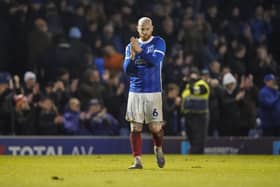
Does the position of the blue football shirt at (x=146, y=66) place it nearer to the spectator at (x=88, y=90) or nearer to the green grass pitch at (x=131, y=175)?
the green grass pitch at (x=131, y=175)

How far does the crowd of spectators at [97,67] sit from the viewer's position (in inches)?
898

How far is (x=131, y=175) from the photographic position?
1346 cm

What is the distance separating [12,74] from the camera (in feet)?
79.6

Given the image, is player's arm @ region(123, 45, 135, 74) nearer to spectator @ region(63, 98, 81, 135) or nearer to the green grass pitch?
the green grass pitch

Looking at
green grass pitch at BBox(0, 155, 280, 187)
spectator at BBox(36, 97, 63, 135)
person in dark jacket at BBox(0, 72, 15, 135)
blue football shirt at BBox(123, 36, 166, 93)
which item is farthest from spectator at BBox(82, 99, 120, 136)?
blue football shirt at BBox(123, 36, 166, 93)

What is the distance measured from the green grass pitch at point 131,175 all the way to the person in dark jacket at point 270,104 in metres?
6.25

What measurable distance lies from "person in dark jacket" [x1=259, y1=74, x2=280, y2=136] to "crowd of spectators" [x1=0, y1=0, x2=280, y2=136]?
40 centimetres

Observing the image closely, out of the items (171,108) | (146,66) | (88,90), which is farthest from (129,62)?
(171,108)

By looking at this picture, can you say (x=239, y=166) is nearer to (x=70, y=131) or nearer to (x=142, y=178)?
(x=142, y=178)

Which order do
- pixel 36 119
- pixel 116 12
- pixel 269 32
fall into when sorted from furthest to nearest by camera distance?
pixel 269 32
pixel 116 12
pixel 36 119

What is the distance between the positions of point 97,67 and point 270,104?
4.95 meters

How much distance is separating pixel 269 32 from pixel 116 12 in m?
5.56

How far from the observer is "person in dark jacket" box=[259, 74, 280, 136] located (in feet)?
78.5

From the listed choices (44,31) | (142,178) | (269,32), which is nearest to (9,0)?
(44,31)
